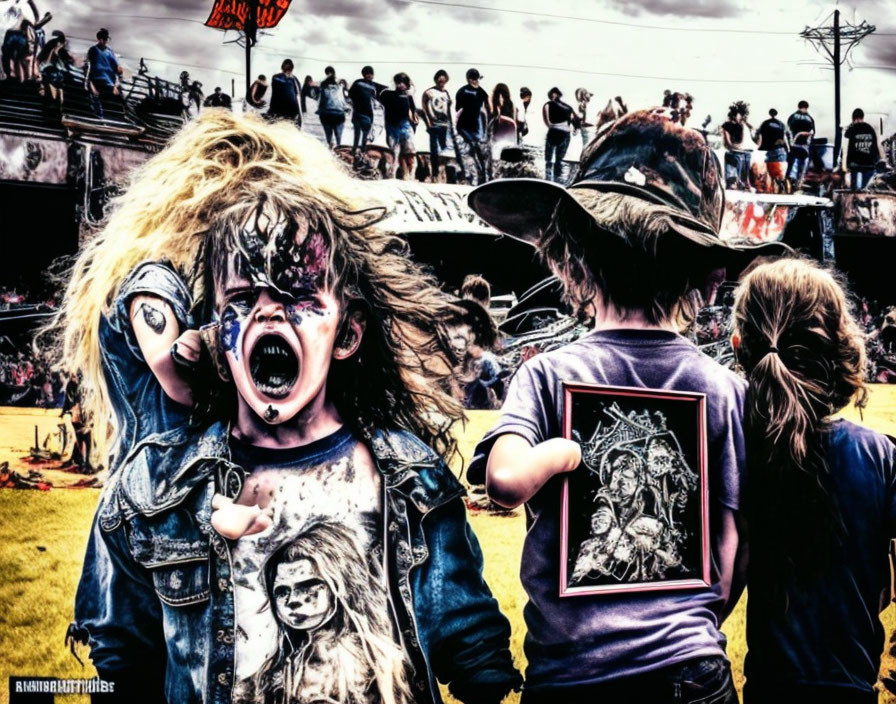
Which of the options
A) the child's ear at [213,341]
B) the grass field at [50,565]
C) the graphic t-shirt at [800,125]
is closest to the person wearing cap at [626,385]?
the grass field at [50,565]

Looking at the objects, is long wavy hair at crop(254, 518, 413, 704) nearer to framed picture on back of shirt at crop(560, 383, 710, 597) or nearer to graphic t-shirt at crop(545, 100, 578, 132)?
framed picture on back of shirt at crop(560, 383, 710, 597)

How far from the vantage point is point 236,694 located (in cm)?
419

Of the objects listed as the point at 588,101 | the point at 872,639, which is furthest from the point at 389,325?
the point at 872,639

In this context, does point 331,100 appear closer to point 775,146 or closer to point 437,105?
point 437,105

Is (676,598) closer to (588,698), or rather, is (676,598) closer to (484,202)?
(588,698)

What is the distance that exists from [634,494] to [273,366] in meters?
1.90

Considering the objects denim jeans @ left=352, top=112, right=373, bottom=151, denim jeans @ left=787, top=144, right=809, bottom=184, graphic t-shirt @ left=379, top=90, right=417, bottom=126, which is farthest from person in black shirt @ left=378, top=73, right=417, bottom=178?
denim jeans @ left=787, top=144, right=809, bottom=184

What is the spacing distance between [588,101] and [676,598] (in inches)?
106

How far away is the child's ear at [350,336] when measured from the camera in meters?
4.44

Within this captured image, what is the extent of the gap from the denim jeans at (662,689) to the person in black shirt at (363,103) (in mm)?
2899

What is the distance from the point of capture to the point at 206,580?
165 inches

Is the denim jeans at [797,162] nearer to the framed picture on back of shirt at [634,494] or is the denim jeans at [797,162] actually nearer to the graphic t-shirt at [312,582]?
the framed picture on back of shirt at [634,494]

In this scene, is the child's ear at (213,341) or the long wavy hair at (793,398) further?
the long wavy hair at (793,398)

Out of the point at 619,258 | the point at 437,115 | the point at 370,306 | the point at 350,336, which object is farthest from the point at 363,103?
the point at 619,258
